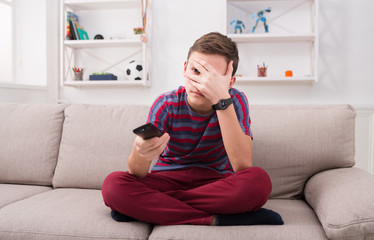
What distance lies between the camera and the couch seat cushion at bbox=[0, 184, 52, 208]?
1.28 metres

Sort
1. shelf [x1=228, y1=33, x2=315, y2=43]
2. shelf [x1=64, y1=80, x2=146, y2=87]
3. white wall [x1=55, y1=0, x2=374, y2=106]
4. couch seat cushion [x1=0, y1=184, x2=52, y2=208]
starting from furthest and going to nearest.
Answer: shelf [x1=64, y1=80, x2=146, y2=87], white wall [x1=55, y1=0, x2=374, y2=106], shelf [x1=228, y1=33, x2=315, y2=43], couch seat cushion [x1=0, y1=184, x2=52, y2=208]

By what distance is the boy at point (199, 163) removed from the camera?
100cm

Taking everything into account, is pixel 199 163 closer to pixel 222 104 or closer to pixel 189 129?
pixel 189 129

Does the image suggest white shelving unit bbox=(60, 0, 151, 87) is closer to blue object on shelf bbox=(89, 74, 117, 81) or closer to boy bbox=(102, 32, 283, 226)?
blue object on shelf bbox=(89, 74, 117, 81)

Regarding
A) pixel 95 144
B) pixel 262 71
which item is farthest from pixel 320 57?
pixel 95 144

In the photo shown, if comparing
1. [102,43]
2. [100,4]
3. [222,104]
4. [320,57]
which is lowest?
[222,104]

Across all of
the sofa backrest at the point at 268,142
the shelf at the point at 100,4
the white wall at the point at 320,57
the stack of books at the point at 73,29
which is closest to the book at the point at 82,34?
the stack of books at the point at 73,29

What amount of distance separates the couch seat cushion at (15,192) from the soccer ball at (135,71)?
136 centimetres

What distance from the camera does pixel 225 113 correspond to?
1077 mm

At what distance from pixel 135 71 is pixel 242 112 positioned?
64.8 inches

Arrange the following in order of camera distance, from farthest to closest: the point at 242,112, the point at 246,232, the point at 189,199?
the point at 242,112 < the point at 189,199 < the point at 246,232

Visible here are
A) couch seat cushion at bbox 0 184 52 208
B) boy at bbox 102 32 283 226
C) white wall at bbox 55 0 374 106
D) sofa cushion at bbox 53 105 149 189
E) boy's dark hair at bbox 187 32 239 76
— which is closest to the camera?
boy at bbox 102 32 283 226

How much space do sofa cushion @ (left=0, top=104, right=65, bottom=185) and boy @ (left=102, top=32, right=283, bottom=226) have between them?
23.8 inches

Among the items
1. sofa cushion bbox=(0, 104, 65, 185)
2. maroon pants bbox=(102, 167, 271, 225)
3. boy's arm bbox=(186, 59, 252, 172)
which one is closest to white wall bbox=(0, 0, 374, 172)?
sofa cushion bbox=(0, 104, 65, 185)
